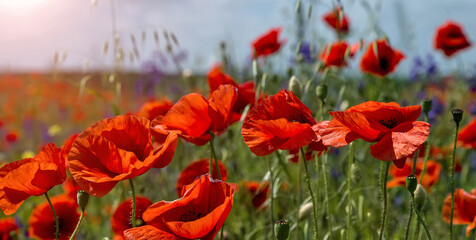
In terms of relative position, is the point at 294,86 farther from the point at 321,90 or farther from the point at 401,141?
the point at 401,141

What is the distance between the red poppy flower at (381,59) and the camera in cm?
193

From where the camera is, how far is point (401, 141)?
0.88 meters

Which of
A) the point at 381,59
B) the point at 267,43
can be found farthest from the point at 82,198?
the point at 267,43

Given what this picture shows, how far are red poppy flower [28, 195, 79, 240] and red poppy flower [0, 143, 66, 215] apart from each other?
38cm

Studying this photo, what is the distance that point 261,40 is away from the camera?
8.23 feet

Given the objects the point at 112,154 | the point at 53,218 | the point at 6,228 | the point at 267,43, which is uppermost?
the point at 267,43

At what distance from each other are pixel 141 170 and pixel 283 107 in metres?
0.30

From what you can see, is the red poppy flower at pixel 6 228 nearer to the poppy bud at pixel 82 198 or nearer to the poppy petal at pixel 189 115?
the poppy bud at pixel 82 198

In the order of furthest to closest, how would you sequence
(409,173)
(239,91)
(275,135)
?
(409,173)
(239,91)
(275,135)

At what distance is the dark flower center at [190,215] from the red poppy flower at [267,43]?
5.34 feet

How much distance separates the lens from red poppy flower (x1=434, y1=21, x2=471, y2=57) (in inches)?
128

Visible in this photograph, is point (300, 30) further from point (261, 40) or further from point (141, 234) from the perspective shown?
point (141, 234)

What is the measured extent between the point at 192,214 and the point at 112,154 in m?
0.19

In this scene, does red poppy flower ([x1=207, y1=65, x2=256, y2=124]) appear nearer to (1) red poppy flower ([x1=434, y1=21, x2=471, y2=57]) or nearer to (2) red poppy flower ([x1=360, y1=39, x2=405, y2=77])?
(2) red poppy flower ([x1=360, y1=39, x2=405, y2=77])
